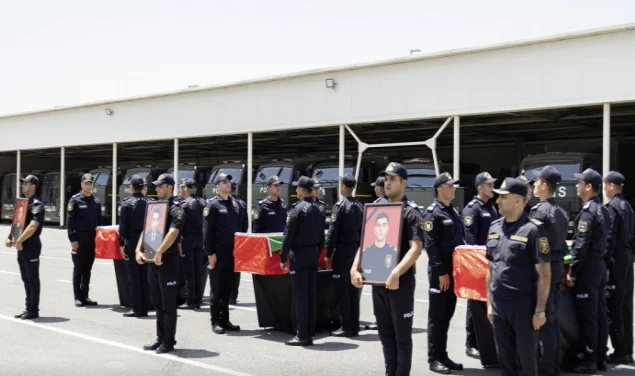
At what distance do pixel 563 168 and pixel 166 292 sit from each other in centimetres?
1448

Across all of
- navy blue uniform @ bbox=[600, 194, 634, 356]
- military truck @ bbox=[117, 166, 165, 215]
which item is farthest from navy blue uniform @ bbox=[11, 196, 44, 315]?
military truck @ bbox=[117, 166, 165, 215]

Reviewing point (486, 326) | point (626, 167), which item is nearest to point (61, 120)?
point (626, 167)

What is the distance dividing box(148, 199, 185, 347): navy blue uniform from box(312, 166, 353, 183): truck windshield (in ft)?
49.6

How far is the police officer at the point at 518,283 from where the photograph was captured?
497 cm

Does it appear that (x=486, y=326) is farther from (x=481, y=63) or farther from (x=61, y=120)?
(x=61, y=120)

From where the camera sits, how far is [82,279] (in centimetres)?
1077

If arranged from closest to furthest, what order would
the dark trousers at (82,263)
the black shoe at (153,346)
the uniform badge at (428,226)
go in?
the uniform badge at (428,226) < the black shoe at (153,346) < the dark trousers at (82,263)

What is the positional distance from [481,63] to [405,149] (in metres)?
14.9

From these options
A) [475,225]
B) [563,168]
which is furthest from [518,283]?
[563,168]

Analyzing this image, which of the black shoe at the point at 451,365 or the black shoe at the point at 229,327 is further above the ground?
the black shoe at the point at 451,365

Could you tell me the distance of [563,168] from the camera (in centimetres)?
1891

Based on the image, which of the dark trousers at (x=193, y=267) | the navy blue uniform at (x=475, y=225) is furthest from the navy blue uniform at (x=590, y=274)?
the dark trousers at (x=193, y=267)

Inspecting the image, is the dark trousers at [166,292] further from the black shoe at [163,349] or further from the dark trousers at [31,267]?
the dark trousers at [31,267]

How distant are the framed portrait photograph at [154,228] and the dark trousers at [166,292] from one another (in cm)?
16
